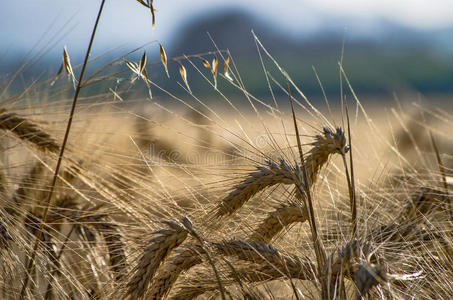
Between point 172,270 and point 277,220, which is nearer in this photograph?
point 172,270


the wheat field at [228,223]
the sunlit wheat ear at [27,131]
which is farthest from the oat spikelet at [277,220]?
the sunlit wheat ear at [27,131]

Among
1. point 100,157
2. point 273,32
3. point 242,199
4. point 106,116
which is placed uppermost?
point 273,32

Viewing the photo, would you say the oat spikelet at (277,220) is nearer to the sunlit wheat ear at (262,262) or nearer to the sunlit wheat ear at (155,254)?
the sunlit wheat ear at (262,262)

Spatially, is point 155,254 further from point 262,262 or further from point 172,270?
point 262,262

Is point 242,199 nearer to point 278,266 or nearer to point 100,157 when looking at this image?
point 278,266

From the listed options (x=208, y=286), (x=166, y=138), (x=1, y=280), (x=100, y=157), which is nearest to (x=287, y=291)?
(x=208, y=286)

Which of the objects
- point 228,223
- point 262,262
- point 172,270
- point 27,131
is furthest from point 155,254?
point 27,131

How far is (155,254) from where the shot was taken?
1.09 metres

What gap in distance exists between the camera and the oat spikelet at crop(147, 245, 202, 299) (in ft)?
3.64

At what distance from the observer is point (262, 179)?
47.9 inches

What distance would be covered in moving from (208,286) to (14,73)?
0.86 m

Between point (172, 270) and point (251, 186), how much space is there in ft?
0.89

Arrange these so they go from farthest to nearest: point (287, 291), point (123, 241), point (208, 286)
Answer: point (287, 291) < point (123, 241) < point (208, 286)

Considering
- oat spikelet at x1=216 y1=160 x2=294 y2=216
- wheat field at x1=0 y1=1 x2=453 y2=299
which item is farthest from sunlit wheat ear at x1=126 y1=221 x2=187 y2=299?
oat spikelet at x1=216 y1=160 x2=294 y2=216
